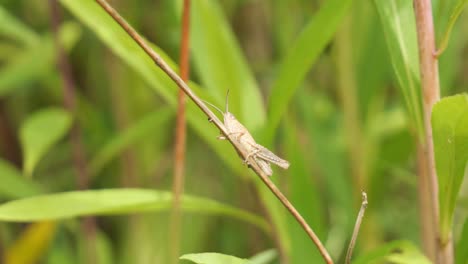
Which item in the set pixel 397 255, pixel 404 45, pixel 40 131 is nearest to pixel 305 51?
pixel 404 45

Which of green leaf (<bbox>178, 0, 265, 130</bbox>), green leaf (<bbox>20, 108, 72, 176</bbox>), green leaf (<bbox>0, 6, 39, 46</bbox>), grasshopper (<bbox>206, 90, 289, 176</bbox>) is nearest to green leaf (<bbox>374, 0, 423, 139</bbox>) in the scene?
grasshopper (<bbox>206, 90, 289, 176</bbox>)

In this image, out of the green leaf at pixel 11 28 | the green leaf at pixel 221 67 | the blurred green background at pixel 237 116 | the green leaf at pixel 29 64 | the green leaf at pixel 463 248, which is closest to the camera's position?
the green leaf at pixel 463 248

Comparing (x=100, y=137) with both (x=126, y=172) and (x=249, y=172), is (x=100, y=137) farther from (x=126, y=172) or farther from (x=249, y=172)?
(x=249, y=172)

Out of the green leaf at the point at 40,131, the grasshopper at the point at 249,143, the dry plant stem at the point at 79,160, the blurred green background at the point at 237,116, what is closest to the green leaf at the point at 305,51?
the blurred green background at the point at 237,116

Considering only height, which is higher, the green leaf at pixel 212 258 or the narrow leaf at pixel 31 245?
the narrow leaf at pixel 31 245

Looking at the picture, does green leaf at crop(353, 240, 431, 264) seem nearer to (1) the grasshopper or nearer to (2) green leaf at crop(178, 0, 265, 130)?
(1) the grasshopper

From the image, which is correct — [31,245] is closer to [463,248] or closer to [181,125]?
[181,125]

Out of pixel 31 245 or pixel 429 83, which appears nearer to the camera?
pixel 429 83

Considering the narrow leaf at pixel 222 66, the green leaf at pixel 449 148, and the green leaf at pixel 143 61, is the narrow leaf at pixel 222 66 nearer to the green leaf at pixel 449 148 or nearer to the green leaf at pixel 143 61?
the green leaf at pixel 143 61
